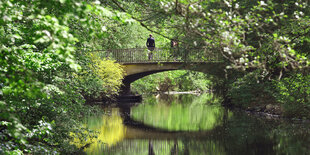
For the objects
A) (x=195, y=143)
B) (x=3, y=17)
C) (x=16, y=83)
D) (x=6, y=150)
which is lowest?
(x=195, y=143)

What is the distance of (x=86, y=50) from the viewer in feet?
37.0

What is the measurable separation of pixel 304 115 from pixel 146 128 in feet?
23.1

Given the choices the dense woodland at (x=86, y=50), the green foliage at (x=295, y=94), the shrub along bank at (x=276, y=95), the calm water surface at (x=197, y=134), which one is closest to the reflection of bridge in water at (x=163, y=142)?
Answer: the calm water surface at (x=197, y=134)

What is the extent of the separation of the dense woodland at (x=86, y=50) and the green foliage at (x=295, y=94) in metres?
0.05

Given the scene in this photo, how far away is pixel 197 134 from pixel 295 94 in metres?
4.31

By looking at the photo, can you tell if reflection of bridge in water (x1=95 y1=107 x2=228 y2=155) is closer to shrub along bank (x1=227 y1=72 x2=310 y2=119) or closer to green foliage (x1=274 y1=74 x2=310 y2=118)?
shrub along bank (x1=227 y1=72 x2=310 y2=119)

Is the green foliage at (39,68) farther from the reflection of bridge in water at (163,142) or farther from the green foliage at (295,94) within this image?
the green foliage at (295,94)

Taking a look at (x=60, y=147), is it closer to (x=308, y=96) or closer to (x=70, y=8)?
(x=70, y=8)

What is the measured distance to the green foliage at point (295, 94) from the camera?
15823 mm

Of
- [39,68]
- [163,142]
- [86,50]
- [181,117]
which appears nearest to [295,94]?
[163,142]

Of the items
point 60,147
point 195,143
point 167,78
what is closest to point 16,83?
point 60,147

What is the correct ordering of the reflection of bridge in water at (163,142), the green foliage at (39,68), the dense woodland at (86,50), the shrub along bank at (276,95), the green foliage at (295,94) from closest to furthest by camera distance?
the green foliage at (39,68), the dense woodland at (86,50), the reflection of bridge in water at (163,142), the green foliage at (295,94), the shrub along bank at (276,95)

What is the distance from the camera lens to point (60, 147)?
10.2 m

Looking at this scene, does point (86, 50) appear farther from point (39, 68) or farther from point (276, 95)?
point (276, 95)
